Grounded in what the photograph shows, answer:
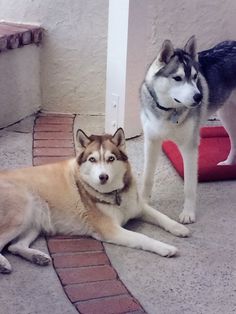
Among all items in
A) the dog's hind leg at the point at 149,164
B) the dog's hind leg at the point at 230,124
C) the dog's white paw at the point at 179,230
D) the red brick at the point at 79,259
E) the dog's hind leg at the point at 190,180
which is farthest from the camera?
the dog's hind leg at the point at 230,124

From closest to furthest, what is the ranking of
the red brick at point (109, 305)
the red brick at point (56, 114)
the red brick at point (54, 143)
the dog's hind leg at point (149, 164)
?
the red brick at point (109, 305)
the dog's hind leg at point (149, 164)
the red brick at point (54, 143)
the red brick at point (56, 114)

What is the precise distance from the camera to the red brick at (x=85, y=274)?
181 cm

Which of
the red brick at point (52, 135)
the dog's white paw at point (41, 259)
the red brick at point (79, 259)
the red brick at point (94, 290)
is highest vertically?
the red brick at point (52, 135)

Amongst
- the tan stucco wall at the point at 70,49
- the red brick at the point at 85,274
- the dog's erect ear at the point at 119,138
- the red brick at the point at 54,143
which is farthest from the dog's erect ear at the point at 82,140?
the tan stucco wall at the point at 70,49

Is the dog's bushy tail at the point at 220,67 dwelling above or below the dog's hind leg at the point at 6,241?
above

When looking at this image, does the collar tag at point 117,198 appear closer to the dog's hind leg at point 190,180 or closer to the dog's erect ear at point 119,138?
the dog's erect ear at point 119,138

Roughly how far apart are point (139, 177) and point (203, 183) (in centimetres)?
32

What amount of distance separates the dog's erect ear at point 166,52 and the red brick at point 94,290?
91cm

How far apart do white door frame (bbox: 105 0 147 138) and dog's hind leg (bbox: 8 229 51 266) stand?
1.22 metres

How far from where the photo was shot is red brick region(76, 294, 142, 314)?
5.34 ft

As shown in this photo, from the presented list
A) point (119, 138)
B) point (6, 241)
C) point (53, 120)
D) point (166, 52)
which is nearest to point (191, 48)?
point (166, 52)

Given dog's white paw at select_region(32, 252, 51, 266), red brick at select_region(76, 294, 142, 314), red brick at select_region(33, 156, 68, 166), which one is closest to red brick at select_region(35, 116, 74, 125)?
red brick at select_region(33, 156, 68, 166)

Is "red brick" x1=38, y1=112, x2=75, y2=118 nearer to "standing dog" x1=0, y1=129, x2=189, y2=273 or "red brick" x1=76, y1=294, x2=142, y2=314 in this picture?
"standing dog" x1=0, y1=129, x2=189, y2=273

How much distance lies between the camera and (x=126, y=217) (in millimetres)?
2143
